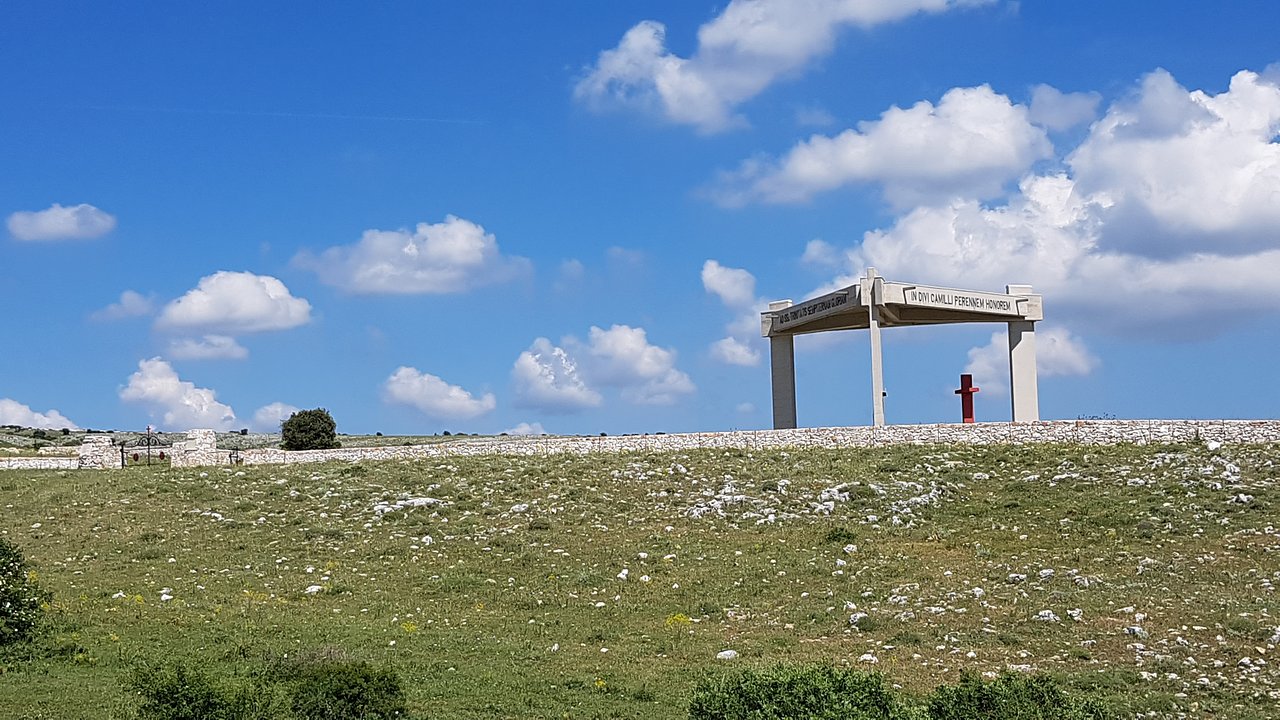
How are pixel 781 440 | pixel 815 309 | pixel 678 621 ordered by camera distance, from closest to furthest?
pixel 678 621, pixel 781 440, pixel 815 309

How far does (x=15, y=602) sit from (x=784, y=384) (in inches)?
1373

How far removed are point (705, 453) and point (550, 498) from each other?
7803 millimetres

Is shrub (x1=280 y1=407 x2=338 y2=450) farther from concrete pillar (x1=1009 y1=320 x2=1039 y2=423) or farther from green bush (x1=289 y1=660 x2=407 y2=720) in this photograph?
green bush (x1=289 y1=660 x2=407 y2=720)

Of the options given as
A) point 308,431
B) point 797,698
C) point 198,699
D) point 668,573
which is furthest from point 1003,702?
point 308,431

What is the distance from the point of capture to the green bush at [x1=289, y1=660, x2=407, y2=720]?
1296cm

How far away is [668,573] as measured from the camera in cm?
2433


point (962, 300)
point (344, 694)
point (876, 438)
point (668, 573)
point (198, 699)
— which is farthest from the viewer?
point (962, 300)

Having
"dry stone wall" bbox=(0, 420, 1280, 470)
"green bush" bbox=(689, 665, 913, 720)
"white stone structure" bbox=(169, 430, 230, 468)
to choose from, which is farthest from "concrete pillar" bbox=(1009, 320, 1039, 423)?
"green bush" bbox=(689, 665, 913, 720)

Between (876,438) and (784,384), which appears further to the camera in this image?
(784,384)

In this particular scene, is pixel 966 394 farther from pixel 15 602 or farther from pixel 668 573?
pixel 15 602

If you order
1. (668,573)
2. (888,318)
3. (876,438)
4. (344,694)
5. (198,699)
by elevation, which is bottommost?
(668,573)

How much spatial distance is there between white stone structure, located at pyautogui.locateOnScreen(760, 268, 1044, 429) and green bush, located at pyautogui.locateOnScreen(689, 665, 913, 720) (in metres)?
32.3

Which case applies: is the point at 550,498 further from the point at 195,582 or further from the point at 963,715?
the point at 963,715

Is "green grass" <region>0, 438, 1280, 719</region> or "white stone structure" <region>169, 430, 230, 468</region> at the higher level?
"white stone structure" <region>169, 430, 230, 468</region>
